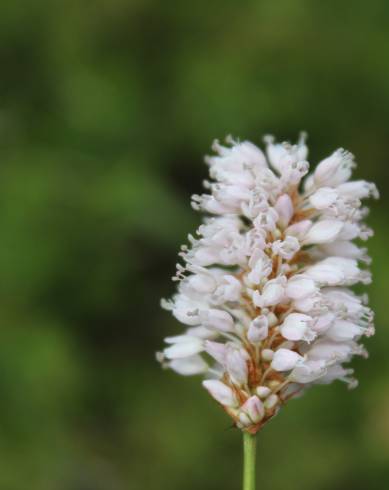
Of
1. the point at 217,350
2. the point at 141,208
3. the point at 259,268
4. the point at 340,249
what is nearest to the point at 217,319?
the point at 217,350

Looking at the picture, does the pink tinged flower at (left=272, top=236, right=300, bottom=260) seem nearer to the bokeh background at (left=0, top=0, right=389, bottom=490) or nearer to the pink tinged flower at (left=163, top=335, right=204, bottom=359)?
the pink tinged flower at (left=163, top=335, right=204, bottom=359)

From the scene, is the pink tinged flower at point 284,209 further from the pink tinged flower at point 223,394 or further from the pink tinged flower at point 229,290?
the pink tinged flower at point 223,394

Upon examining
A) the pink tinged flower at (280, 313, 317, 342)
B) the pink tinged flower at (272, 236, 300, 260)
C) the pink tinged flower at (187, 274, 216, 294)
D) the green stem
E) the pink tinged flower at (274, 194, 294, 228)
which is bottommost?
the green stem

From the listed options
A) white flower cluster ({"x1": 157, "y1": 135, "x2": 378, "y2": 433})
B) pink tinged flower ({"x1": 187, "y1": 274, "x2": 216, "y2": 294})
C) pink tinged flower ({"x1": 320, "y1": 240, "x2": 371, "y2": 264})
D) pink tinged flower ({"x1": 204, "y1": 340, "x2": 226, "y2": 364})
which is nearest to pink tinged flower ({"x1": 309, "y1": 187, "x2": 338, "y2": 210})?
white flower cluster ({"x1": 157, "y1": 135, "x2": 378, "y2": 433})

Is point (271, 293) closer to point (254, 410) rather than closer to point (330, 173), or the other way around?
point (254, 410)

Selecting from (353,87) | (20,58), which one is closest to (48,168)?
(20,58)
